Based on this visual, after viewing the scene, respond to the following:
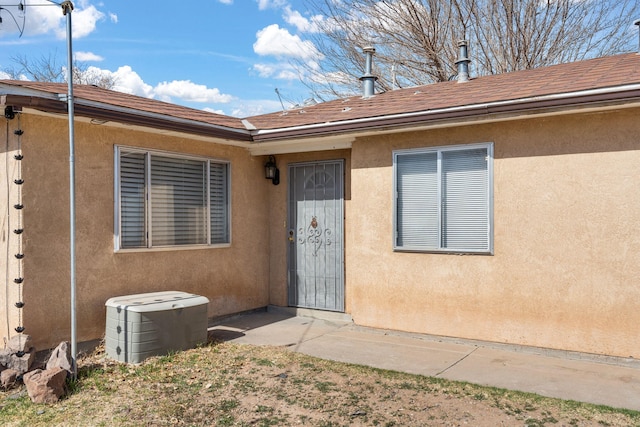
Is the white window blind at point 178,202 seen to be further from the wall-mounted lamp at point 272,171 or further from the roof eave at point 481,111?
the roof eave at point 481,111

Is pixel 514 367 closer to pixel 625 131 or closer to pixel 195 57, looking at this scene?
pixel 625 131

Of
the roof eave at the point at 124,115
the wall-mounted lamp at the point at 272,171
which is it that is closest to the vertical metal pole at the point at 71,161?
the roof eave at the point at 124,115

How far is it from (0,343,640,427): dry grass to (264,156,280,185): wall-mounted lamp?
3895 mm

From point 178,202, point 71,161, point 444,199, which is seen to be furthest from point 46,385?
point 444,199

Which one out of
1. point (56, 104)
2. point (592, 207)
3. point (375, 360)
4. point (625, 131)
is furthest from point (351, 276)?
point (56, 104)

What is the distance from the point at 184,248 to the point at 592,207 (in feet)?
18.0

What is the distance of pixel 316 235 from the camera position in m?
8.65

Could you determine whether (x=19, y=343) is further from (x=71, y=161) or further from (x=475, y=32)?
(x=475, y=32)

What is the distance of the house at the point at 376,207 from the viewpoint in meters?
5.87

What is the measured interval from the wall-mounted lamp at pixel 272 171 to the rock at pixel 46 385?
4828 mm

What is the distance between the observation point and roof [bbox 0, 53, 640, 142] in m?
5.67

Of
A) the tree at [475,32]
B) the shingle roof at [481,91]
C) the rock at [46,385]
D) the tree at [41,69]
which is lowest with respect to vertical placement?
the rock at [46,385]

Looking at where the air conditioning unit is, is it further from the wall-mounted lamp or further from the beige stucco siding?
the wall-mounted lamp

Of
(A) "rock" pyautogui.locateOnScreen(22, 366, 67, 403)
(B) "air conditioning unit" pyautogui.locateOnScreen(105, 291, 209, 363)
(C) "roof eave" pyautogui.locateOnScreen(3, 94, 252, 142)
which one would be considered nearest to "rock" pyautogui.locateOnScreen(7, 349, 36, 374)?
(A) "rock" pyautogui.locateOnScreen(22, 366, 67, 403)
